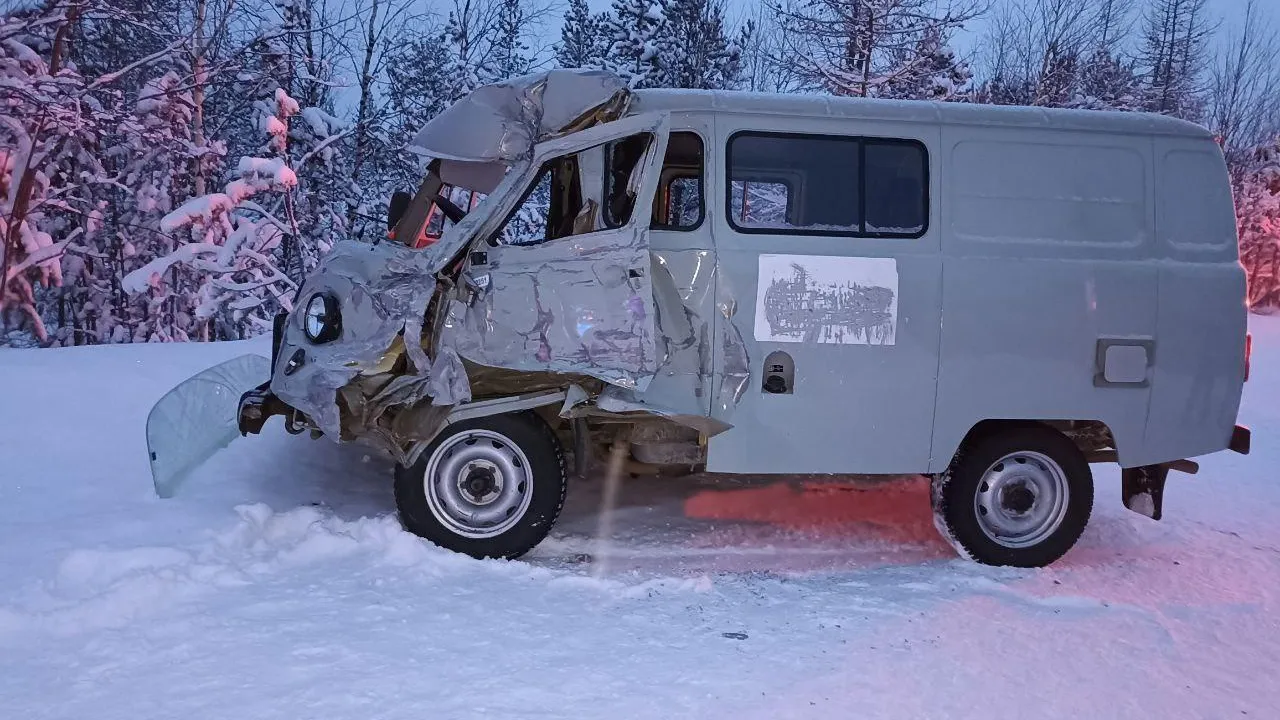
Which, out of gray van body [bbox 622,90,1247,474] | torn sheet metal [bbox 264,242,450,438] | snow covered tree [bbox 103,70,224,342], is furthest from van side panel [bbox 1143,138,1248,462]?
snow covered tree [bbox 103,70,224,342]

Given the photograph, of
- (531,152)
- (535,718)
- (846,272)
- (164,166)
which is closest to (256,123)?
(164,166)

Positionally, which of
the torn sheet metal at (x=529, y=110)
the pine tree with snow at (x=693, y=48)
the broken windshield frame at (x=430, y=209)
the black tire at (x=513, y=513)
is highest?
the pine tree with snow at (x=693, y=48)

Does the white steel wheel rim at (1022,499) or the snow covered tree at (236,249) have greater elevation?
the snow covered tree at (236,249)

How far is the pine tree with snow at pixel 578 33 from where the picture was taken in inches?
1077

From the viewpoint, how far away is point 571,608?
439 cm

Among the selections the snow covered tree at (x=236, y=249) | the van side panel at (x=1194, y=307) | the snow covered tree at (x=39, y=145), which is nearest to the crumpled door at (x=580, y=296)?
the van side panel at (x=1194, y=307)

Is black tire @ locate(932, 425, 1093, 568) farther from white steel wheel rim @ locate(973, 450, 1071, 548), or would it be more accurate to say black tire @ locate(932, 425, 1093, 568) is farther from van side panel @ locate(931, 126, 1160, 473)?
van side panel @ locate(931, 126, 1160, 473)

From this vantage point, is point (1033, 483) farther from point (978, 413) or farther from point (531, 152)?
point (531, 152)

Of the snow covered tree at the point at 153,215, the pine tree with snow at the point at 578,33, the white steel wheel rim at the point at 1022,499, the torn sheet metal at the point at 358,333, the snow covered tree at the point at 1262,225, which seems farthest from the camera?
the snow covered tree at the point at 1262,225

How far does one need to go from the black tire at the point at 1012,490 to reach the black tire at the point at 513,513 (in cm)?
241

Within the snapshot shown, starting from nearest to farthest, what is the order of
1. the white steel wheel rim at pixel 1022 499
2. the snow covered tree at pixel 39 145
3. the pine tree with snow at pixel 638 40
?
the white steel wheel rim at pixel 1022 499
the snow covered tree at pixel 39 145
the pine tree with snow at pixel 638 40

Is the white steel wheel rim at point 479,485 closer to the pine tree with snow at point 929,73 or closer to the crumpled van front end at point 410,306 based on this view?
the crumpled van front end at point 410,306

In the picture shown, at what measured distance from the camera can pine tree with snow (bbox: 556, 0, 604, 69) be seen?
89.8 feet

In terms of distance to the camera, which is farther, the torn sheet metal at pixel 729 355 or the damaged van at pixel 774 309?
the torn sheet metal at pixel 729 355
